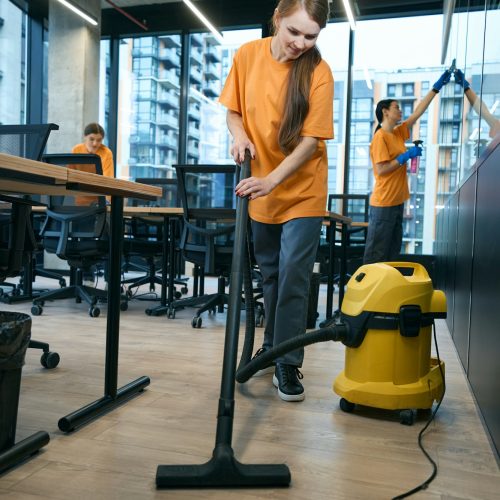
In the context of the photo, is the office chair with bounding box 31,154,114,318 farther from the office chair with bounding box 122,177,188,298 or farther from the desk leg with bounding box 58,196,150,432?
the desk leg with bounding box 58,196,150,432

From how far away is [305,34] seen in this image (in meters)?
1.45

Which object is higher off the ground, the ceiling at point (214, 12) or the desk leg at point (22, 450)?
the ceiling at point (214, 12)

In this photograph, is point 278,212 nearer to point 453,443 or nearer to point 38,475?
point 453,443

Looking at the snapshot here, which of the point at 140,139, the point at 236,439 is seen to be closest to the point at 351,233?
the point at 140,139

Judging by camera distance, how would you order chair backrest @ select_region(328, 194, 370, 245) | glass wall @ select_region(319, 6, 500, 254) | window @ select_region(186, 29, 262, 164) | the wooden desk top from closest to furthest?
the wooden desk top < chair backrest @ select_region(328, 194, 370, 245) < glass wall @ select_region(319, 6, 500, 254) < window @ select_region(186, 29, 262, 164)

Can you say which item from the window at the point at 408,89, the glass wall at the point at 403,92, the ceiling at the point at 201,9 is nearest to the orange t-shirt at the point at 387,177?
the glass wall at the point at 403,92

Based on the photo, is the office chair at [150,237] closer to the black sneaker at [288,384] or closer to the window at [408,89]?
the black sneaker at [288,384]

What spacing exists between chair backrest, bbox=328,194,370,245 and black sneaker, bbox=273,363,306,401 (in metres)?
2.80

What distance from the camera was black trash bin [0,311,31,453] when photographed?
41.1 inches

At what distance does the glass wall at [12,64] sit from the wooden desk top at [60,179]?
4903 mm

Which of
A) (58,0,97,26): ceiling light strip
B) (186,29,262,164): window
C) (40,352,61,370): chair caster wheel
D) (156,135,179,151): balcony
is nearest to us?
(40,352,61,370): chair caster wheel

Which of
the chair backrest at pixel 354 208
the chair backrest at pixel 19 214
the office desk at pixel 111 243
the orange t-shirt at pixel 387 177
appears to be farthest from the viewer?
the chair backrest at pixel 354 208

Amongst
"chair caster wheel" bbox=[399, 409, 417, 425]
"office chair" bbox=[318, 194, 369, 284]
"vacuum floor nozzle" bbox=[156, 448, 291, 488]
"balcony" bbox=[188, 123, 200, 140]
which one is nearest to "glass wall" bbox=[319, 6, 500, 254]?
"office chair" bbox=[318, 194, 369, 284]

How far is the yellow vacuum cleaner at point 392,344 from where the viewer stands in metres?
1.39
